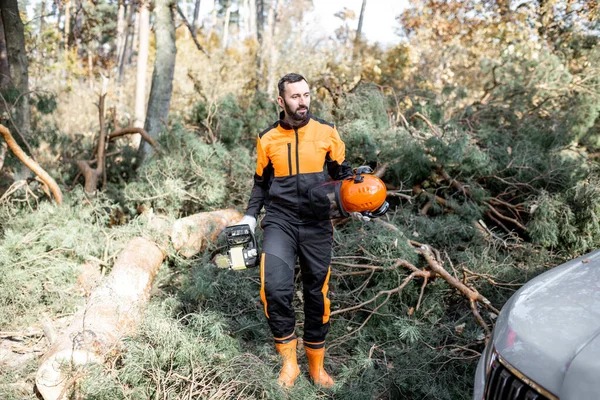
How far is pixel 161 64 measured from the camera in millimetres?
7199

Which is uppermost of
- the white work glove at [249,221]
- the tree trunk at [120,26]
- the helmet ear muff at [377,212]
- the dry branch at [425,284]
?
the tree trunk at [120,26]

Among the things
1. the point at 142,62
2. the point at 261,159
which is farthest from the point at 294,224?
the point at 142,62

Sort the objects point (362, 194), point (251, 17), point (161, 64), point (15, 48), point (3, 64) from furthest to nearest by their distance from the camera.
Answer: point (251, 17) < point (161, 64) < point (15, 48) < point (3, 64) < point (362, 194)

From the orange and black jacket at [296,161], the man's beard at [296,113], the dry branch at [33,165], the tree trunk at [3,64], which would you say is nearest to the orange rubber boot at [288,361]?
the orange and black jacket at [296,161]

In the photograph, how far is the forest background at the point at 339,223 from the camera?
3.14 m

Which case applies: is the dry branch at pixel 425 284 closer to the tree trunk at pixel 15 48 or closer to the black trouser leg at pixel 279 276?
the black trouser leg at pixel 279 276

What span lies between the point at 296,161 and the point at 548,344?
176cm

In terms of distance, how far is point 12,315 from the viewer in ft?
13.3

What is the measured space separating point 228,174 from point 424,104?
9.80ft

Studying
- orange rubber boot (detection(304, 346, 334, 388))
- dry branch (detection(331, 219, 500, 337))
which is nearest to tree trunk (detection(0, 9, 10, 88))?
dry branch (detection(331, 219, 500, 337))

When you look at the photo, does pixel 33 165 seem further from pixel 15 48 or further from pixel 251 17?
pixel 251 17

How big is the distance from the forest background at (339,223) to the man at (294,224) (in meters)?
0.26

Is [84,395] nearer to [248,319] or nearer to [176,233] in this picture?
[248,319]

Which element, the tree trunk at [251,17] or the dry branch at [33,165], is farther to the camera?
the tree trunk at [251,17]
